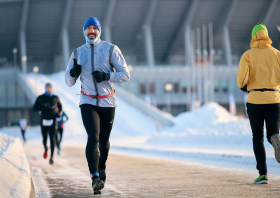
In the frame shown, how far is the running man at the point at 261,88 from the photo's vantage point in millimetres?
6211

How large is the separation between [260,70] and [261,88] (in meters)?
0.26

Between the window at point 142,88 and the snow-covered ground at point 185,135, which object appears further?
the window at point 142,88

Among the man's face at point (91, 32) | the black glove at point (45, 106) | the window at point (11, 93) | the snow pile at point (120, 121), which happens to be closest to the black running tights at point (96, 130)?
the man's face at point (91, 32)

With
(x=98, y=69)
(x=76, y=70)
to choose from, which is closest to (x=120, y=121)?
(x=98, y=69)

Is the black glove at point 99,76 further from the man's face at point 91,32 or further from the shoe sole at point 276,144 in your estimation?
the shoe sole at point 276,144

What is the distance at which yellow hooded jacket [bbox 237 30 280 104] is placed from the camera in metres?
6.28

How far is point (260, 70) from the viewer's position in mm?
6359

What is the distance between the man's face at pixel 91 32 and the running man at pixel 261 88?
2.11 meters

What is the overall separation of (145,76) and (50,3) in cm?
1739

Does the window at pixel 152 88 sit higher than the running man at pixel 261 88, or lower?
lower

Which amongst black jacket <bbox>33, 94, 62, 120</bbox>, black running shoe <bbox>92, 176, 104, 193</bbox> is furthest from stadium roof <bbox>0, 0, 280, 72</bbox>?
black running shoe <bbox>92, 176, 104, 193</bbox>

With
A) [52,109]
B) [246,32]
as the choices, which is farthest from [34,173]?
[246,32]

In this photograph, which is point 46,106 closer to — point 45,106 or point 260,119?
point 45,106

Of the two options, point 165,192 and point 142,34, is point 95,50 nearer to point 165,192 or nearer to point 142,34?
point 165,192
